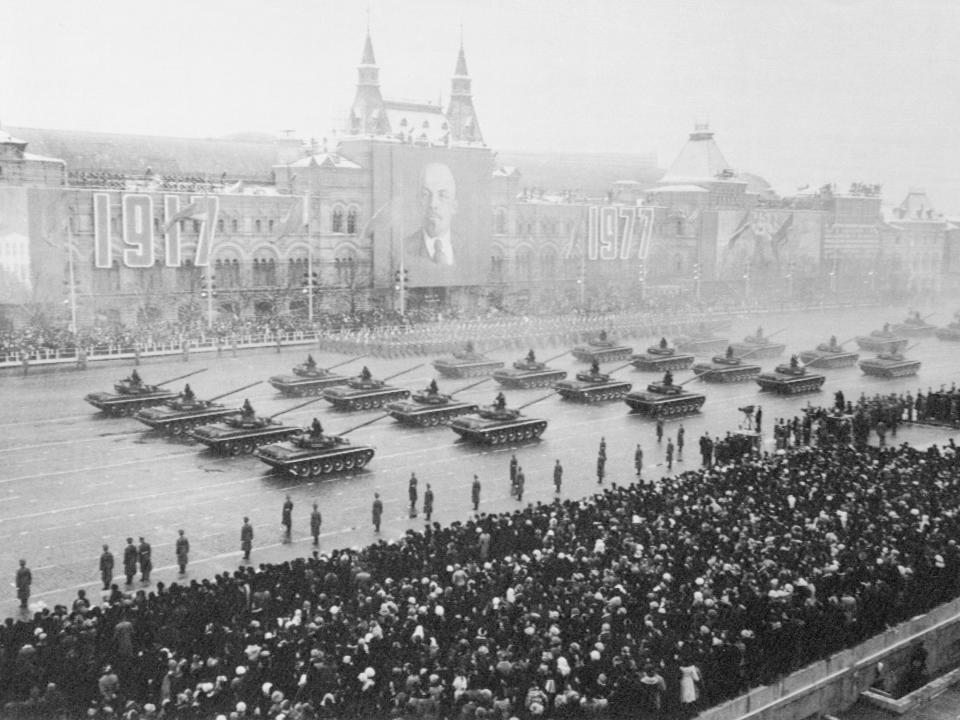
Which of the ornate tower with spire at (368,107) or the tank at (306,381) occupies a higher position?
the ornate tower with spire at (368,107)

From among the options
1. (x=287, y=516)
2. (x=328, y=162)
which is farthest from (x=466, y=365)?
(x=328, y=162)

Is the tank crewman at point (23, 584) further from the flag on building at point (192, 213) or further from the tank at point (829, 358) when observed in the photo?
the tank at point (829, 358)

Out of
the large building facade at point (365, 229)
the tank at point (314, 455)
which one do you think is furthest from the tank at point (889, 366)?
the tank at point (314, 455)

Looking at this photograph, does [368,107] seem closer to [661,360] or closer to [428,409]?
[661,360]

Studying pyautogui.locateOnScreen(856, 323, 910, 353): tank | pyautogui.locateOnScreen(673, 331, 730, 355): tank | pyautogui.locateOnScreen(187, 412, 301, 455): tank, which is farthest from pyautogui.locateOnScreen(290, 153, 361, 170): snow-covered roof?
pyautogui.locateOnScreen(187, 412, 301, 455): tank

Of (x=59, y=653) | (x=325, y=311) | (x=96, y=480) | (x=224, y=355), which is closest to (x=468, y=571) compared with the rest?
(x=59, y=653)

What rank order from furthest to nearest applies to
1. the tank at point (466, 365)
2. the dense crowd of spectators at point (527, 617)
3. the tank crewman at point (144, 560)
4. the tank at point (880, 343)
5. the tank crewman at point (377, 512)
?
the tank at point (880, 343) < the tank at point (466, 365) < the tank crewman at point (377, 512) < the tank crewman at point (144, 560) < the dense crowd of spectators at point (527, 617)
